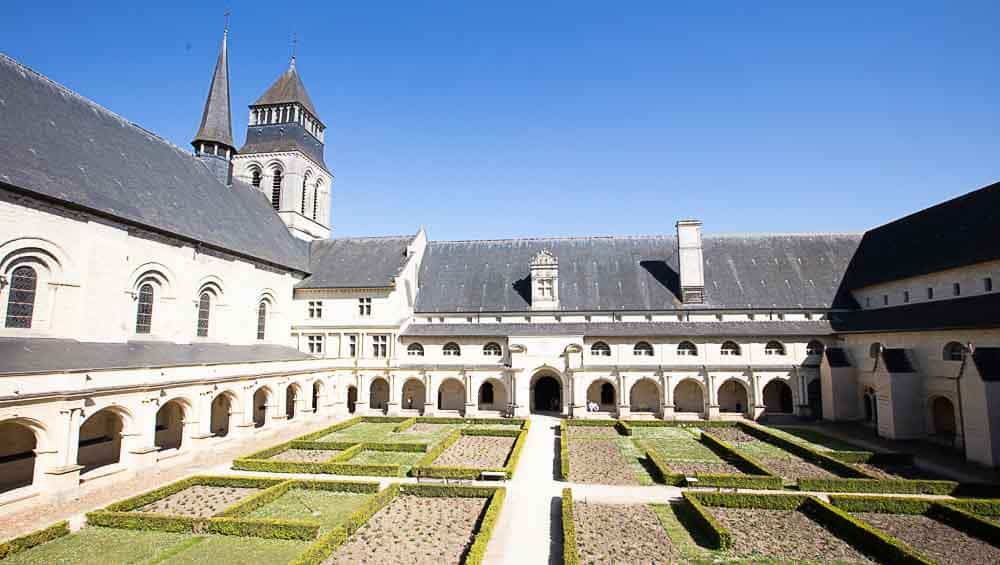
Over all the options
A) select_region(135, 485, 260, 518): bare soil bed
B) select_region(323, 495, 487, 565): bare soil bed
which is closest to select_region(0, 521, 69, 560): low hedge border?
select_region(135, 485, 260, 518): bare soil bed

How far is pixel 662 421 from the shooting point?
32.7 meters

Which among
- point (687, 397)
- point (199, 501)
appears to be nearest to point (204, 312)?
point (199, 501)

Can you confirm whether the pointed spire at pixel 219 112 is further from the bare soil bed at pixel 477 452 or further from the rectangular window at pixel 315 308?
the bare soil bed at pixel 477 452

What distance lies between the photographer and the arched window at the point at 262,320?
3626cm

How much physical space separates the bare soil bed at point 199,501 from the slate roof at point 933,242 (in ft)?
121

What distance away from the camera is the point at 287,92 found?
47000 millimetres

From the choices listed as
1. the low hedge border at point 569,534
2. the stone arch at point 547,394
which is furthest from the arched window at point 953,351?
the stone arch at point 547,394

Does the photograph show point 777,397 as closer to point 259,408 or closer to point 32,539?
point 259,408

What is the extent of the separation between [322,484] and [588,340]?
2289cm

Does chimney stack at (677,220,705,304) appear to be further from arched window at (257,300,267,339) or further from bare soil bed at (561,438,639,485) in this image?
arched window at (257,300,267,339)

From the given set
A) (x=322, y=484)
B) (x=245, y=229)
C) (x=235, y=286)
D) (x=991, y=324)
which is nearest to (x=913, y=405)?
(x=991, y=324)

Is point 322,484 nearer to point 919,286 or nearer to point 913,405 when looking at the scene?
point 913,405

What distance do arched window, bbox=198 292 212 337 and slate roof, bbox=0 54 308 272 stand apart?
3.19 meters

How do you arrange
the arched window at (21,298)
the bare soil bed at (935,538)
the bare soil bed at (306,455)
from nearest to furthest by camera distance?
the bare soil bed at (935,538) < the arched window at (21,298) < the bare soil bed at (306,455)
